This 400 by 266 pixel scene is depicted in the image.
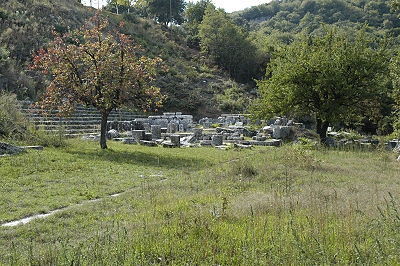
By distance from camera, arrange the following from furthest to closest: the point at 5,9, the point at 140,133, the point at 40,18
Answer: the point at 40,18
the point at 5,9
the point at 140,133

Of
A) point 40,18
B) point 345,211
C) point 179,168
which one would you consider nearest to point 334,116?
point 179,168

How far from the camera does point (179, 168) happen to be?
10500mm

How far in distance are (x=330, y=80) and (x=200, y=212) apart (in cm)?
1251

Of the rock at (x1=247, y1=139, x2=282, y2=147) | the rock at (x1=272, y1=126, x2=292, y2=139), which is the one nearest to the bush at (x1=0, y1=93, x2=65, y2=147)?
the rock at (x1=247, y1=139, x2=282, y2=147)

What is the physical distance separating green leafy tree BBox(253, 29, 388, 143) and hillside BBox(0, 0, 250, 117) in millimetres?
15934

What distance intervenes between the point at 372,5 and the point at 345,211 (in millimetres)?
81604

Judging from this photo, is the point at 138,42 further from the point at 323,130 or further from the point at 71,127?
the point at 323,130

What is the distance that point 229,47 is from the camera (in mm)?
42562

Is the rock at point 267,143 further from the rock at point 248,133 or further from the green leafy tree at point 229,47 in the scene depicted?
the green leafy tree at point 229,47

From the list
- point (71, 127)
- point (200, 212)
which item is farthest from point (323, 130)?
point (71, 127)

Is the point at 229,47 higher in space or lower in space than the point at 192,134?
higher

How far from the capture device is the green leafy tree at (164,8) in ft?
174

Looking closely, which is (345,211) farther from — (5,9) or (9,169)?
(5,9)

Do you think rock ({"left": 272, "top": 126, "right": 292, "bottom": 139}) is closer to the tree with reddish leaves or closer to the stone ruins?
the stone ruins
